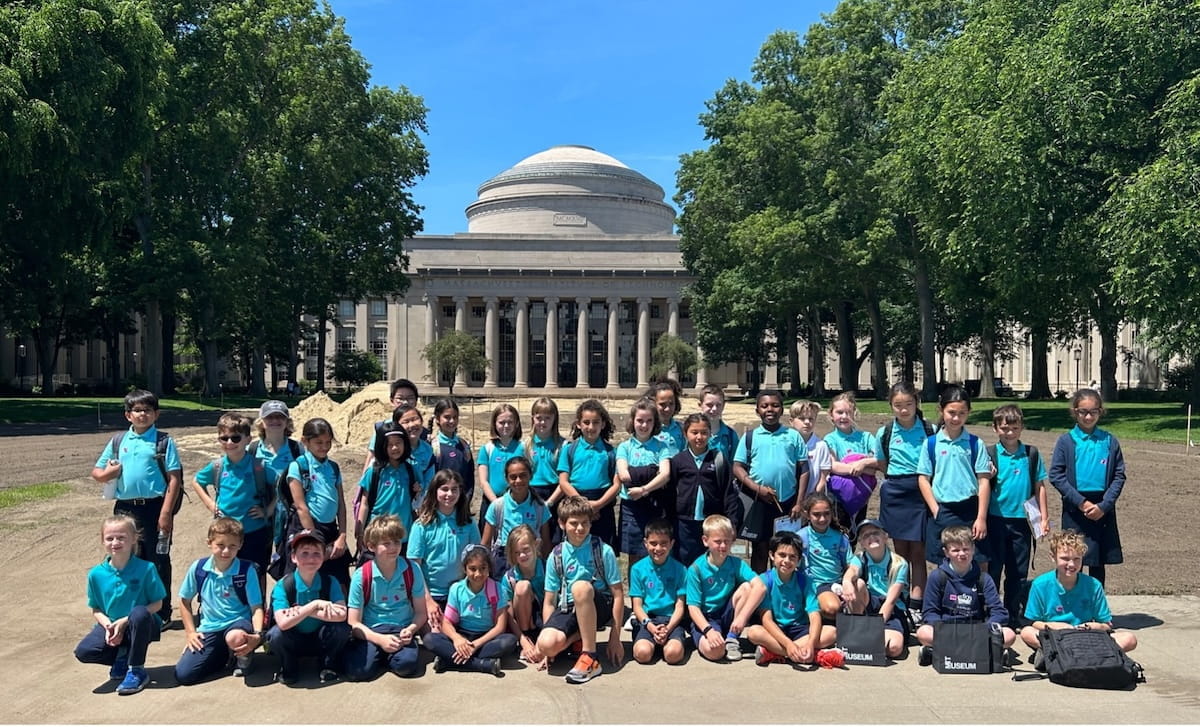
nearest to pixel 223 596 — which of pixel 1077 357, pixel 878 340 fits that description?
pixel 878 340

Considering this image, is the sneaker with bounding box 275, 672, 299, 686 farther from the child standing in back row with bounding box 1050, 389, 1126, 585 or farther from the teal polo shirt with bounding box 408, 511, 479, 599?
the child standing in back row with bounding box 1050, 389, 1126, 585

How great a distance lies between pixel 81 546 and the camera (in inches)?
401

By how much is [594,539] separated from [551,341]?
2999 inches

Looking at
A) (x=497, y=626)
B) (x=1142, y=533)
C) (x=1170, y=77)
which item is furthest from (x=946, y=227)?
(x=497, y=626)

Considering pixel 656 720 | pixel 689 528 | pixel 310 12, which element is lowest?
pixel 656 720

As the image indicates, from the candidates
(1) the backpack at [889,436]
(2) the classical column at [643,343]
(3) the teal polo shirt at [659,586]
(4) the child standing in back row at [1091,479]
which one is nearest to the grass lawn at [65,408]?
(3) the teal polo shirt at [659,586]

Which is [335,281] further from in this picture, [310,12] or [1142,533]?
[1142,533]

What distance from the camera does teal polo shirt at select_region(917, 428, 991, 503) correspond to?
22.7 ft

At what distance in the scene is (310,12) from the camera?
41.4m

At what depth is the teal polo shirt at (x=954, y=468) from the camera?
6.92 metres

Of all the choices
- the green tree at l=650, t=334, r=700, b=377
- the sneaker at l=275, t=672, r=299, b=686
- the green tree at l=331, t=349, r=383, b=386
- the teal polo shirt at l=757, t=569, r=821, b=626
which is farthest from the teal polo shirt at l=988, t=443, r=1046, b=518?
the green tree at l=331, t=349, r=383, b=386

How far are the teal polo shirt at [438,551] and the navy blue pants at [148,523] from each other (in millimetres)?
1984

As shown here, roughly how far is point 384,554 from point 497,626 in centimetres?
94

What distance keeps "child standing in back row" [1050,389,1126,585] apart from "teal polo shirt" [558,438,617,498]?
11.4 ft
